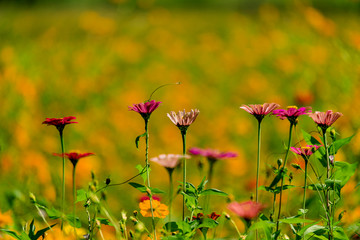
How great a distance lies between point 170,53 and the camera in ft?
11.3

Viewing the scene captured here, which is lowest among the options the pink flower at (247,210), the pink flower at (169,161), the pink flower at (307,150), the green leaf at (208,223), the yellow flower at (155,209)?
the yellow flower at (155,209)

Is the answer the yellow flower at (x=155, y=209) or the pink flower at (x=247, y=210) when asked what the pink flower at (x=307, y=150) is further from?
the yellow flower at (x=155, y=209)

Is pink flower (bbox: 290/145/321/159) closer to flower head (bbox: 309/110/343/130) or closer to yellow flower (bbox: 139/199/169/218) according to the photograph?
flower head (bbox: 309/110/343/130)

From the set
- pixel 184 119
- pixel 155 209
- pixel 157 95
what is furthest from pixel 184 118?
pixel 157 95

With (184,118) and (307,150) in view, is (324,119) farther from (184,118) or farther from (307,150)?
(184,118)

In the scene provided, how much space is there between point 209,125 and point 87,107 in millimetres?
710

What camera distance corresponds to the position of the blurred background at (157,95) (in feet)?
4.79

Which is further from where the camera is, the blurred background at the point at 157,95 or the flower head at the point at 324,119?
the blurred background at the point at 157,95

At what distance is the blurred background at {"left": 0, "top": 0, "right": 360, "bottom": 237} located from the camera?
1459 mm

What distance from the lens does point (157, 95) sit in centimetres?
278

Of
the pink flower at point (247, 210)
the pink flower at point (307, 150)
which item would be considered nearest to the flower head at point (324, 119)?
the pink flower at point (307, 150)

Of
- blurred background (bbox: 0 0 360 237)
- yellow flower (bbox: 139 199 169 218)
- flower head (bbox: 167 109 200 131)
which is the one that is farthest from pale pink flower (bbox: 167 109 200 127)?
blurred background (bbox: 0 0 360 237)

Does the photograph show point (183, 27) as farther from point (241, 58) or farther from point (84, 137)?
point (84, 137)

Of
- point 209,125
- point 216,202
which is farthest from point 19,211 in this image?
point 209,125
